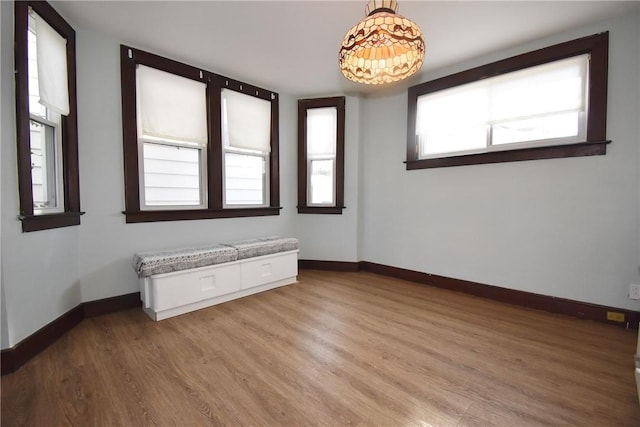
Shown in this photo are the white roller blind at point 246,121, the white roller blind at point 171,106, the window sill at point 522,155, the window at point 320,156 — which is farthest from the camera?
the window at point 320,156

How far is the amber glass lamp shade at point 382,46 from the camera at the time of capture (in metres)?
Result: 1.45

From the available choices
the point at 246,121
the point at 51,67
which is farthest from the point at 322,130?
the point at 51,67

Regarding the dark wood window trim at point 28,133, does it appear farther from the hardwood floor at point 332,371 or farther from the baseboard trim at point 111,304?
the hardwood floor at point 332,371

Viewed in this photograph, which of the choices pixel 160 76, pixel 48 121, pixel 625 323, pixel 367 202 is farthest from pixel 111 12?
pixel 625 323

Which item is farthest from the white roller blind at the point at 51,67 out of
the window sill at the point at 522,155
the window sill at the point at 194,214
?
the window sill at the point at 522,155

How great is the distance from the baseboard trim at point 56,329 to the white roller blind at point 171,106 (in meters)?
1.70

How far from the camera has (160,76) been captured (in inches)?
109

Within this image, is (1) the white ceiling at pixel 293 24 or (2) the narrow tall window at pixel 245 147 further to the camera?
(2) the narrow tall window at pixel 245 147

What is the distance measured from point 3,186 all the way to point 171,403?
168 centimetres

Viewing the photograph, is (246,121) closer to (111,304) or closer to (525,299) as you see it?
(111,304)

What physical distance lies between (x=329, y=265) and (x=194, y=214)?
2.02 meters

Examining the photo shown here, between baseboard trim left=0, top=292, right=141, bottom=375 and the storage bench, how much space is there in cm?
22

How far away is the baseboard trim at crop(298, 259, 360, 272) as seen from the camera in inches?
155

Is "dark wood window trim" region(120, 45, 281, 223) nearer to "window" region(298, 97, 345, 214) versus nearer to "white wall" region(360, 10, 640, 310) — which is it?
"window" region(298, 97, 345, 214)
